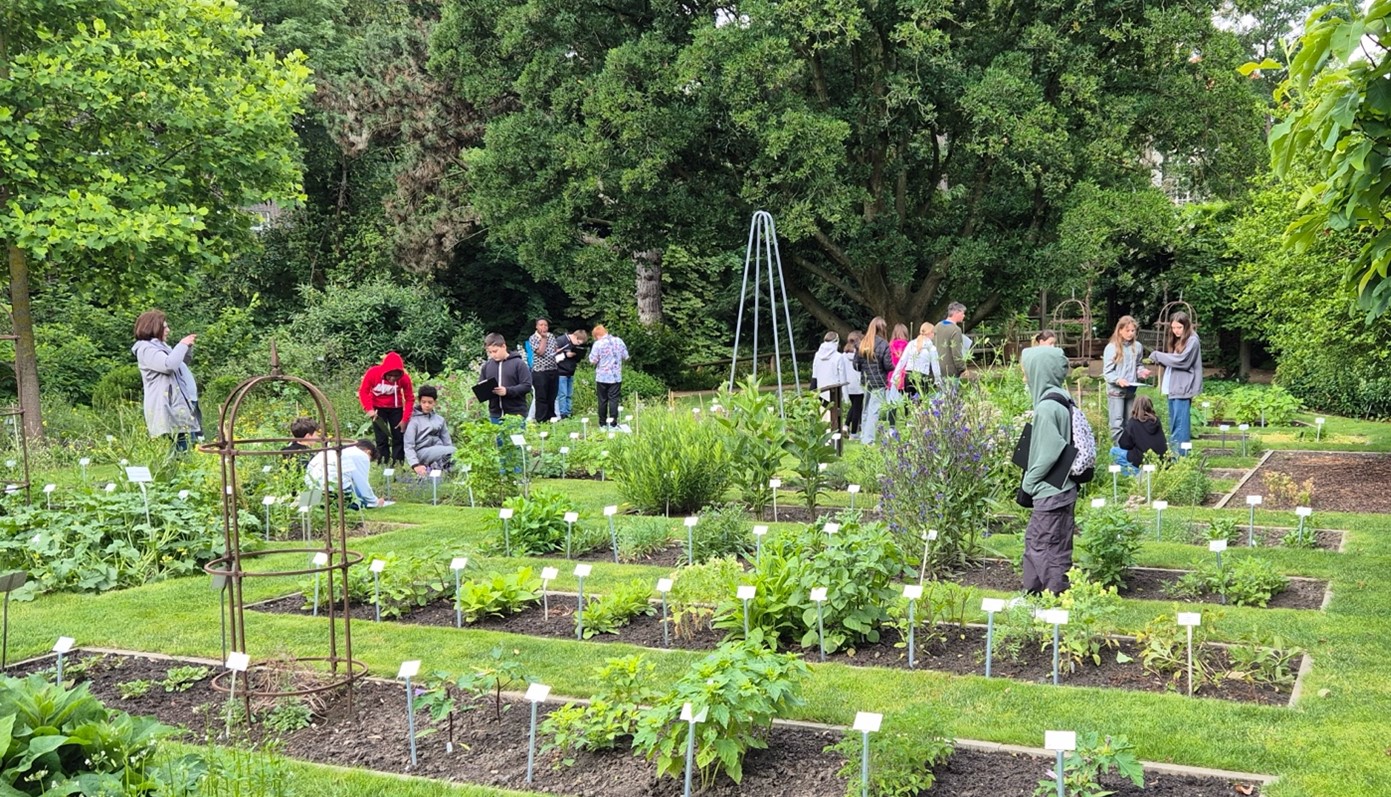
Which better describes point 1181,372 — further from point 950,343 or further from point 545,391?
point 545,391

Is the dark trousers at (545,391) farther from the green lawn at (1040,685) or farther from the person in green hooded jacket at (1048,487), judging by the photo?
the person in green hooded jacket at (1048,487)

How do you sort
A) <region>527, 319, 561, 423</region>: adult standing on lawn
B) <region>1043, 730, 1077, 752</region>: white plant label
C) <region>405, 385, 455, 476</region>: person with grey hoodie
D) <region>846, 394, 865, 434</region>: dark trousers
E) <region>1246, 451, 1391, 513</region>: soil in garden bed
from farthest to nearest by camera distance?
<region>527, 319, 561, 423</region>: adult standing on lawn
<region>846, 394, 865, 434</region>: dark trousers
<region>405, 385, 455, 476</region>: person with grey hoodie
<region>1246, 451, 1391, 513</region>: soil in garden bed
<region>1043, 730, 1077, 752</region>: white plant label

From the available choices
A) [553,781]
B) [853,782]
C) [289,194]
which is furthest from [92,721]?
[289,194]

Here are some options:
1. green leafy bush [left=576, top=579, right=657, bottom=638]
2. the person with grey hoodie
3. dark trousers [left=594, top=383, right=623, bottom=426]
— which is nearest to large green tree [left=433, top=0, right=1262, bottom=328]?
dark trousers [left=594, top=383, right=623, bottom=426]

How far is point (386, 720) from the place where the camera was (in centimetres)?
474

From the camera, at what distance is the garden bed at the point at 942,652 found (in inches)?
193

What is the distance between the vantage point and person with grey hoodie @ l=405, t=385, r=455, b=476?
1084cm

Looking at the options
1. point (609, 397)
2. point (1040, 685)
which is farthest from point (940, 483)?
point (609, 397)

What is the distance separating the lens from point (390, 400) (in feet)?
37.2

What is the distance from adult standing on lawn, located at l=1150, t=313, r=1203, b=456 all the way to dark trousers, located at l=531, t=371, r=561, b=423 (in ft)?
25.0

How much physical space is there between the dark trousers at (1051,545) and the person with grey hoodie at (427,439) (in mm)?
6405

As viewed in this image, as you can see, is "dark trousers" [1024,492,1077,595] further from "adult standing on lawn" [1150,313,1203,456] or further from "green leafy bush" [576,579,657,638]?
"adult standing on lawn" [1150,313,1203,456]

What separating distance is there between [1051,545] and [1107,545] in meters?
0.56

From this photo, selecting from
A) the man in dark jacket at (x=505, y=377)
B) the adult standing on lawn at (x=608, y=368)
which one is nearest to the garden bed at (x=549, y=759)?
the man in dark jacket at (x=505, y=377)
